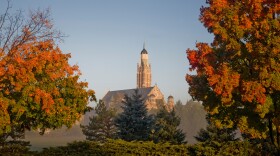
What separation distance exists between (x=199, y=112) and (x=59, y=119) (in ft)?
294

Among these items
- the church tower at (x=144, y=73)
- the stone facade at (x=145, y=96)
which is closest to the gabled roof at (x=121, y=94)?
the stone facade at (x=145, y=96)

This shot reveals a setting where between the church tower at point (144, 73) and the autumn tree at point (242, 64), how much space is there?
13788cm

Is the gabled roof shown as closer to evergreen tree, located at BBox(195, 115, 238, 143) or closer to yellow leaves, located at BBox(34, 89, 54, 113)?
evergreen tree, located at BBox(195, 115, 238, 143)

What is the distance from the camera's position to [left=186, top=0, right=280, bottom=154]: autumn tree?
1590cm

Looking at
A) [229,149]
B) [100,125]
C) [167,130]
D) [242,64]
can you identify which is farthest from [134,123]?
[242,64]

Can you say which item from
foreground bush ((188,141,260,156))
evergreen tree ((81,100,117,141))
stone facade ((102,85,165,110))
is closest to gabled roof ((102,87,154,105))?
stone facade ((102,85,165,110))

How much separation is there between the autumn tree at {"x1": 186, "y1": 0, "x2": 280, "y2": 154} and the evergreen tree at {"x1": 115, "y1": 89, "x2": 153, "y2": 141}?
50.9 ft

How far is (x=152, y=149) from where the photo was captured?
59.0 ft

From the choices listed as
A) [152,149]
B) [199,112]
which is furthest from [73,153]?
[199,112]

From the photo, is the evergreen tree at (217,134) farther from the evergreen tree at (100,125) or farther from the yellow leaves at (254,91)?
the evergreen tree at (100,125)

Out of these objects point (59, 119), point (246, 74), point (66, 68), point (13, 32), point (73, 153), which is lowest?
point (73, 153)

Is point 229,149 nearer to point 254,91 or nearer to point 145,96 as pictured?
point 254,91

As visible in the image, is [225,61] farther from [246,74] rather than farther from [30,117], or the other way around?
[30,117]

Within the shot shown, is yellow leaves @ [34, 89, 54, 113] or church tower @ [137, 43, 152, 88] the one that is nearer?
yellow leaves @ [34, 89, 54, 113]
